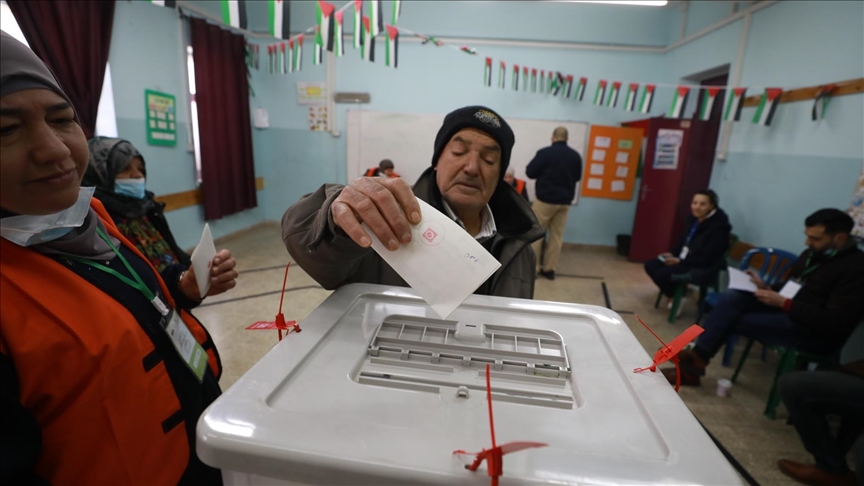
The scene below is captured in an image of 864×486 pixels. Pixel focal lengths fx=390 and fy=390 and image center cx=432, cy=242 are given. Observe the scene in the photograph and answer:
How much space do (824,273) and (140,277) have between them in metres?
3.05

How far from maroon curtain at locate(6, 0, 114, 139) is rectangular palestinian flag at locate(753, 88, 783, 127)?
5.63m

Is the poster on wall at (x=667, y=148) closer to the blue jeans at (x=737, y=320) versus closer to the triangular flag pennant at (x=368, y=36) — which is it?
the blue jeans at (x=737, y=320)

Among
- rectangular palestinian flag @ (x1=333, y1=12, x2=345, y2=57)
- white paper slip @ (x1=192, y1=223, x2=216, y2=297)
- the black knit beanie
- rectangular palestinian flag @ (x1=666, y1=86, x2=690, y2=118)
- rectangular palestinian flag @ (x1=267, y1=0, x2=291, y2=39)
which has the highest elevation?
rectangular palestinian flag @ (x1=333, y1=12, x2=345, y2=57)

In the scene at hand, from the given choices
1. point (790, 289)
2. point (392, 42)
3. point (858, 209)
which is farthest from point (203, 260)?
point (392, 42)

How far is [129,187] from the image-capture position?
1.94 m

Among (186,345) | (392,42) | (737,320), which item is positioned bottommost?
(737,320)

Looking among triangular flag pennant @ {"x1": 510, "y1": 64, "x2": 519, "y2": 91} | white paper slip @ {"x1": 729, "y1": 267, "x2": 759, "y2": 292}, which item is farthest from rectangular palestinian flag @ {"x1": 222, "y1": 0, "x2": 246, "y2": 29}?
triangular flag pennant @ {"x1": 510, "y1": 64, "x2": 519, "y2": 91}

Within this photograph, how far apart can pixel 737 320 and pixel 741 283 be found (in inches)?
9.3

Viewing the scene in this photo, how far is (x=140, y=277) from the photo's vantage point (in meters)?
0.86

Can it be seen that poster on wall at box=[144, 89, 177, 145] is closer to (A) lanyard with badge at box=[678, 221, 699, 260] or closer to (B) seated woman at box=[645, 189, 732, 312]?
(B) seated woman at box=[645, 189, 732, 312]

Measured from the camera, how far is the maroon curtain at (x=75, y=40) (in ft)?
9.25

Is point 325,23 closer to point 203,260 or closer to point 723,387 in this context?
point 203,260

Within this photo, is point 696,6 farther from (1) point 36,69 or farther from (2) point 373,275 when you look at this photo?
(1) point 36,69

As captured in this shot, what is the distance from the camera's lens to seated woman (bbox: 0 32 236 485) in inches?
22.6
